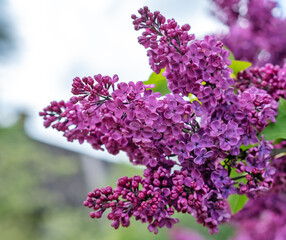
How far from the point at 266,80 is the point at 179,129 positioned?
27cm

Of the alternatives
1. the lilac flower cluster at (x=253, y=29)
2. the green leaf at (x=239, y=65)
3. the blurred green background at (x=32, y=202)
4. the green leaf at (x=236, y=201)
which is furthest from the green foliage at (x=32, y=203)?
the green leaf at (x=239, y=65)

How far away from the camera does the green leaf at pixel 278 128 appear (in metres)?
0.69

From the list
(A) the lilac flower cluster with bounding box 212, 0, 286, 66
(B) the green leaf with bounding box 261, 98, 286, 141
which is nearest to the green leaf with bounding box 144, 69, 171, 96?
(B) the green leaf with bounding box 261, 98, 286, 141

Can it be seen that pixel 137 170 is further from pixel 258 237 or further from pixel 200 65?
pixel 200 65

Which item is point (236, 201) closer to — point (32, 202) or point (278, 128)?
point (278, 128)

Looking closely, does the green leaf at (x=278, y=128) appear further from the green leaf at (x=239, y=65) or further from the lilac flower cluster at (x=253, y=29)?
the lilac flower cluster at (x=253, y=29)

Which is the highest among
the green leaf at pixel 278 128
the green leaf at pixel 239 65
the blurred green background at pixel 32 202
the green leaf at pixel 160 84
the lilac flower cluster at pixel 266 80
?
the blurred green background at pixel 32 202

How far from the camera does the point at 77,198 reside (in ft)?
30.0

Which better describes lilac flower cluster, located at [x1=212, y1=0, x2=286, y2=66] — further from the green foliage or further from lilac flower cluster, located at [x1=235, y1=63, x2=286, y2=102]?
the green foliage

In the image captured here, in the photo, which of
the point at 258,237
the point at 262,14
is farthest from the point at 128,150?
the point at 262,14

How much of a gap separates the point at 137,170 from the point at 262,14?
15.7ft

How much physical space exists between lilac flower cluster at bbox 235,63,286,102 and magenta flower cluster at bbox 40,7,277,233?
0.09 metres

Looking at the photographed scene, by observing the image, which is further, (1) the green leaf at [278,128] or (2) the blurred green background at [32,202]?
(2) the blurred green background at [32,202]

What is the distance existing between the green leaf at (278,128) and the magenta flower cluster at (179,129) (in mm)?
30
